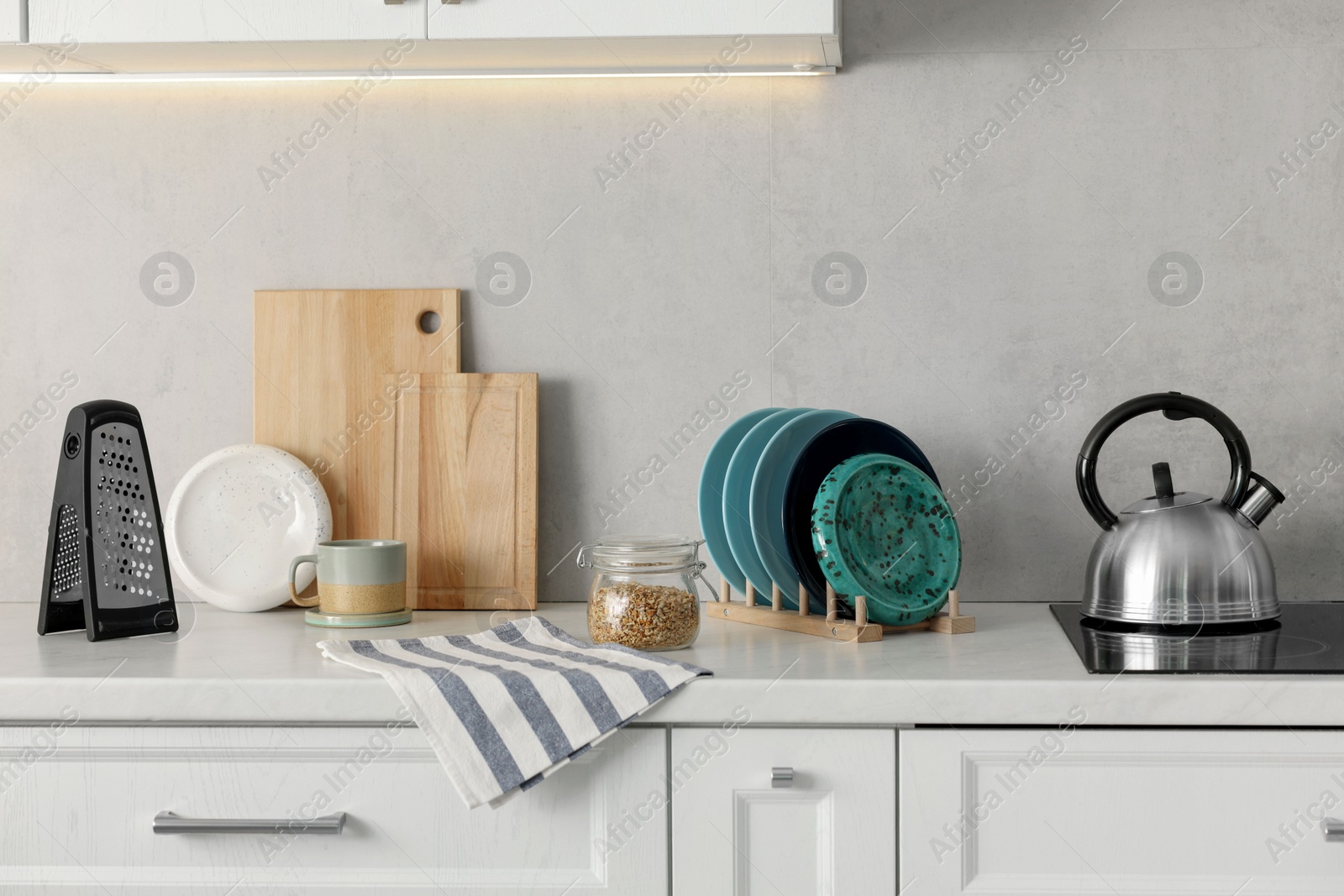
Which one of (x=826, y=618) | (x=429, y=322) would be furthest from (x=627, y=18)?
(x=826, y=618)

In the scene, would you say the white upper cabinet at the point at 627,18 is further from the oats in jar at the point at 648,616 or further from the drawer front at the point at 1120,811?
the drawer front at the point at 1120,811

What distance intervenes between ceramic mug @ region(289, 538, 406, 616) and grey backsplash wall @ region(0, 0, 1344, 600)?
267 millimetres

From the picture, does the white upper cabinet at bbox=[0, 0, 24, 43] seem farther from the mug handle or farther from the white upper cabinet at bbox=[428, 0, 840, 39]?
the mug handle

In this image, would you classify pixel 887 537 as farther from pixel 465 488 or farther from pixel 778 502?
pixel 465 488

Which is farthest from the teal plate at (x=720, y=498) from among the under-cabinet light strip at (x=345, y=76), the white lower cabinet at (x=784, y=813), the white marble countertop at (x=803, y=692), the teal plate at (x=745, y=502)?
the under-cabinet light strip at (x=345, y=76)

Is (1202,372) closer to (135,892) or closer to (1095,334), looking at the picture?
(1095,334)

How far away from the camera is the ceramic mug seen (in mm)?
1337

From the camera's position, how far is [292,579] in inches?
55.4

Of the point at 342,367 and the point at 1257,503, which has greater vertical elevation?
the point at 342,367

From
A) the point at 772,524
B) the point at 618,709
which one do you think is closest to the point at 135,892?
the point at 618,709

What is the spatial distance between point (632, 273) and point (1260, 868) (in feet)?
3.35

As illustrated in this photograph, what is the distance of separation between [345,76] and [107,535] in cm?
70

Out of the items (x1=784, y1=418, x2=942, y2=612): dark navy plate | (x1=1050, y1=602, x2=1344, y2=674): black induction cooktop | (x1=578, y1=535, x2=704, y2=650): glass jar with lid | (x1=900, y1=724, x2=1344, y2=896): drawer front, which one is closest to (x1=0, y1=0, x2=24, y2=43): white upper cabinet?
(x1=578, y1=535, x2=704, y2=650): glass jar with lid

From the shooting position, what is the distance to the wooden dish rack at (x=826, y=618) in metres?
1.23
